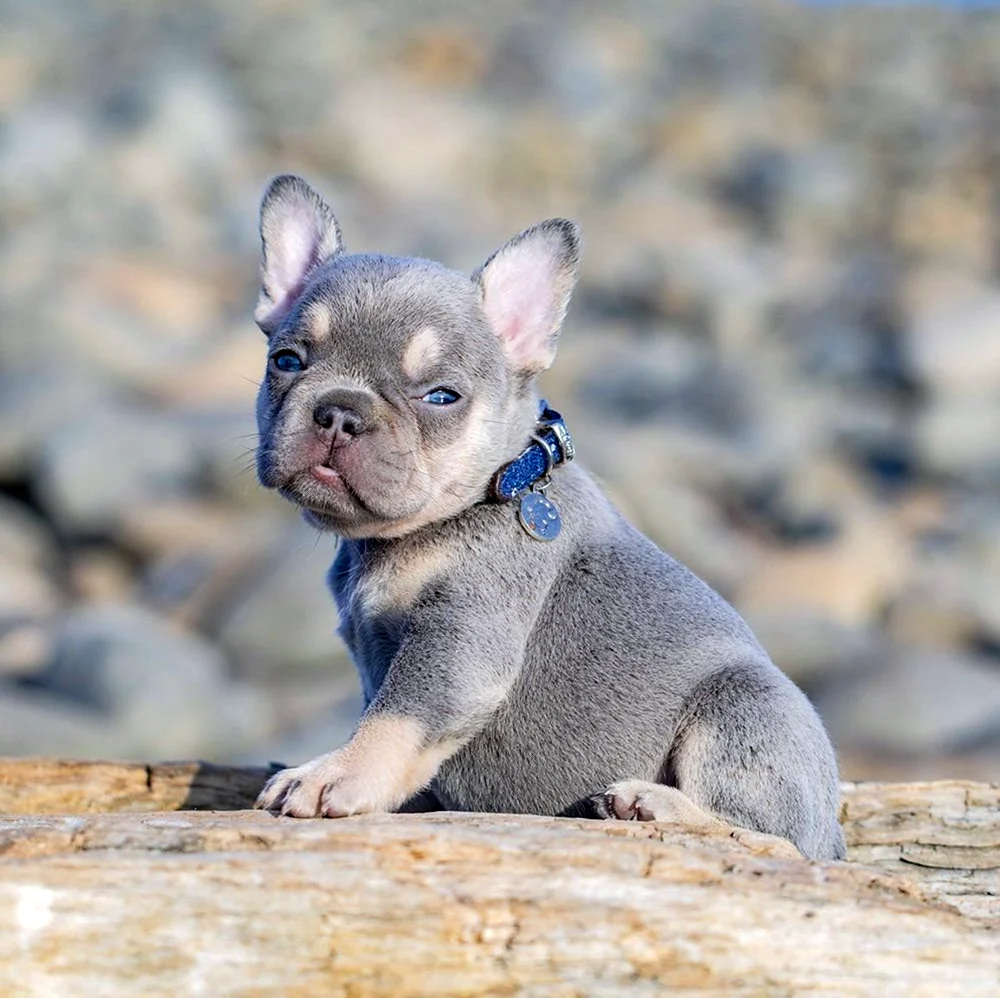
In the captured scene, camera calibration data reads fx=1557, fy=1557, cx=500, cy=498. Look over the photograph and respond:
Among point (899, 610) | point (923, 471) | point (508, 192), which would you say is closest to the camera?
point (899, 610)

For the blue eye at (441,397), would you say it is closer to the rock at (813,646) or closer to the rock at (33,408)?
the rock at (813,646)

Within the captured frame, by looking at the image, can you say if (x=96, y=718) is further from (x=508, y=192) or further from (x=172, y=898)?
(x=508, y=192)

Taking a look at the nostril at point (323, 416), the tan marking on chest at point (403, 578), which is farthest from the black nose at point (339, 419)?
the tan marking on chest at point (403, 578)

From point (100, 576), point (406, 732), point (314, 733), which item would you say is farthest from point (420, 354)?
point (100, 576)

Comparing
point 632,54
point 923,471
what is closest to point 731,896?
point 923,471

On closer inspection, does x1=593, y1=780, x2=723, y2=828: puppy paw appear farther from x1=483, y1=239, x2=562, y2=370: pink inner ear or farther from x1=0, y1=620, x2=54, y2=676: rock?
x1=0, y1=620, x2=54, y2=676: rock

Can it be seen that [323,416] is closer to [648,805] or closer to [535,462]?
[535,462]
